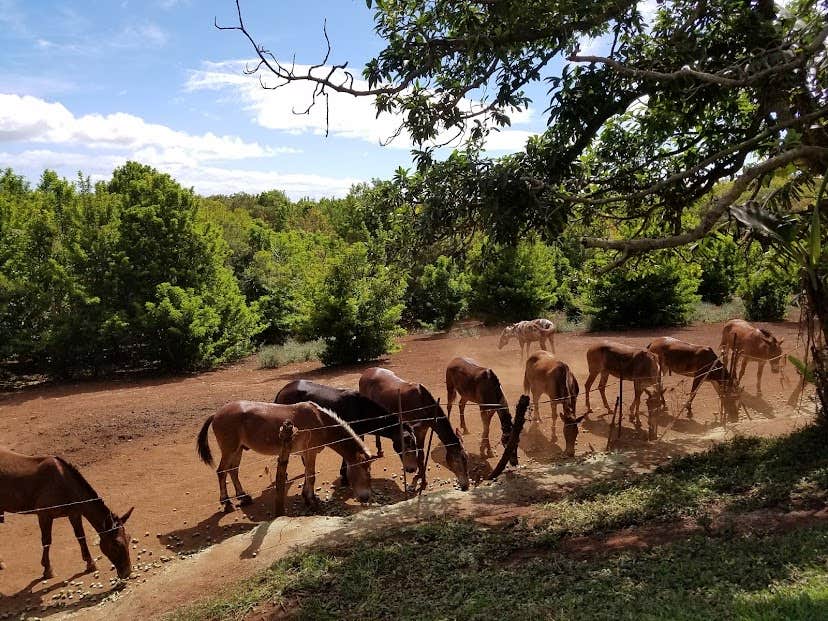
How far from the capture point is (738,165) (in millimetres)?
8281

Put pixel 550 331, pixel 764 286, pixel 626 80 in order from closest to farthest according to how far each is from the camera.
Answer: pixel 626 80 < pixel 550 331 < pixel 764 286

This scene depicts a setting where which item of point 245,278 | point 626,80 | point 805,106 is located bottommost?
point 245,278

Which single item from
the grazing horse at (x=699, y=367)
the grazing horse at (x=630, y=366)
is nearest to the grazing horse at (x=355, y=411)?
the grazing horse at (x=630, y=366)

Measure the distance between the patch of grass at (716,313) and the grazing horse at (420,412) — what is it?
15.4 m

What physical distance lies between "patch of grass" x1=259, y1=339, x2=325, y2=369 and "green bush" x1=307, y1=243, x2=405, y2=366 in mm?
1148

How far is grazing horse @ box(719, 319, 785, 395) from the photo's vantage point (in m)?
11.8

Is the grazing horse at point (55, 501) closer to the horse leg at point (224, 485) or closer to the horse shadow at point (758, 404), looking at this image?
the horse leg at point (224, 485)

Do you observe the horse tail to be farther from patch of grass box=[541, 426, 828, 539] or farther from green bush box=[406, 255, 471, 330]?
green bush box=[406, 255, 471, 330]

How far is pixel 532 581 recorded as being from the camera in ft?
17.3

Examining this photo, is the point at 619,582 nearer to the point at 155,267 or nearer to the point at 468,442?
the point at 468,442

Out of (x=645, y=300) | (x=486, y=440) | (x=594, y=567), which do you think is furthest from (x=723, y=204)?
(x=645, y=300)

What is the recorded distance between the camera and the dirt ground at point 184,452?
23.9 ft

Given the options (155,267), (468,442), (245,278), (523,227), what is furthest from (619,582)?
(245,278)

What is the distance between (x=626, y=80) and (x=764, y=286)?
15.5 metres
